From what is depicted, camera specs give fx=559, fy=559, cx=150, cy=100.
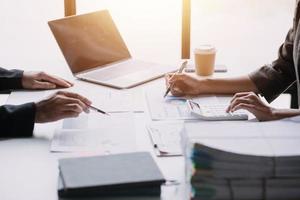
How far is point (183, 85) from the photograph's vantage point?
2.00m

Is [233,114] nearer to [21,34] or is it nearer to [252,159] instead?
[252,159]

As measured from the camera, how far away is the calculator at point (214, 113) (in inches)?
67.0

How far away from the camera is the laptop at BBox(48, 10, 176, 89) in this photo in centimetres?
218

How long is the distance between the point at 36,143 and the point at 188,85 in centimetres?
65

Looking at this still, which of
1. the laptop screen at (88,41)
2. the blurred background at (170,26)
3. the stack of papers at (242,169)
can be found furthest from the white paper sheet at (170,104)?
the blurred background at (170,26)

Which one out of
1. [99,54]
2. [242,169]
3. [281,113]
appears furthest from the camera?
[99,54]

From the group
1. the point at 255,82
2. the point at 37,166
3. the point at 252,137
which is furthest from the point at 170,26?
the point at 252,137

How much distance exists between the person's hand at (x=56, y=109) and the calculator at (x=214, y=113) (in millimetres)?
361

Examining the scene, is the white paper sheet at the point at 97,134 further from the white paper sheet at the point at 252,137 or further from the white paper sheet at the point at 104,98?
the white paper sheet at the point at 252,137

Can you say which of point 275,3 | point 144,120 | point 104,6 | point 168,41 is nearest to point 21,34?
point 104,6

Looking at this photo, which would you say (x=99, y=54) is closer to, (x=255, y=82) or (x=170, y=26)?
(x=255, y=82)

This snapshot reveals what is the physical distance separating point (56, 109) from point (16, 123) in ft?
0.42

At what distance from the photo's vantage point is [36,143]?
1.57m

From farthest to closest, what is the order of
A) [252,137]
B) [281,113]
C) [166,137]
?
[281,113], [166,137], [252,137]
